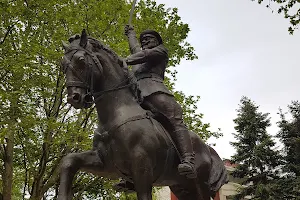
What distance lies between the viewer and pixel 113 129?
4559 millimetres

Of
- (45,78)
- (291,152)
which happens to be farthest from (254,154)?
(45,78)

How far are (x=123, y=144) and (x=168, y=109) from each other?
821mm

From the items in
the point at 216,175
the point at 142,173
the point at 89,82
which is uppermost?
the point at 89,82

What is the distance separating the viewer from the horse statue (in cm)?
444

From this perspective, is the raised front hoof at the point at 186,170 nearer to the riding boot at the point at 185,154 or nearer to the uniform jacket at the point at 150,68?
the riding boot at the point at 185,154

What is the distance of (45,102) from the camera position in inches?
593

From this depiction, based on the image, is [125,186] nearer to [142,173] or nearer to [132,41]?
[142,173]

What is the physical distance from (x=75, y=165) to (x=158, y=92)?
4.51 ft

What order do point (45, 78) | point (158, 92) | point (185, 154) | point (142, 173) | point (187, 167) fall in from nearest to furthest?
point (142, 173), point (187, 167), point (185, 154), point (158, 92), point (45, 78)

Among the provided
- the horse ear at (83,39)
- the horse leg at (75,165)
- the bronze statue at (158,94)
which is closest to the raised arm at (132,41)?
the bronze statue at (158,94)

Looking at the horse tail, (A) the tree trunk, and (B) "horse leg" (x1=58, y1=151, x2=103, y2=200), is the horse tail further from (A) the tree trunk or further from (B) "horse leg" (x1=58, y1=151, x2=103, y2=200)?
(A) the tree trunk

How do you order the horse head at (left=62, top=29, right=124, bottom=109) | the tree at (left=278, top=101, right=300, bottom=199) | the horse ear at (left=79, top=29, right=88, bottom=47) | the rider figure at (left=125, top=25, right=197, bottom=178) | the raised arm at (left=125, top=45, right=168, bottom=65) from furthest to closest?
the tree at (left=278, top=101, right=300, bottom=199)
the raised arm at (left=125, top=45, right=168, bottom=65)
the rider figure at (left=125, top=25, right=197, bottom=178)
the horse ear at (left=79, top=29, right=88, bottom=47)
the horse head at (left=62, top=29, right=124, bottom=109)

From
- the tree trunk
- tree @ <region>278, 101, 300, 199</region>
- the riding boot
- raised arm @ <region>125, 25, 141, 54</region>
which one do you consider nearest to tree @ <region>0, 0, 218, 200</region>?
the tree trunk

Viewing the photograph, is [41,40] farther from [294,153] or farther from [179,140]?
[294,153]
